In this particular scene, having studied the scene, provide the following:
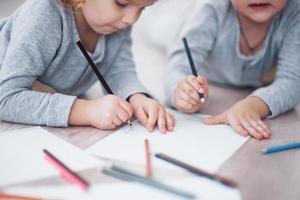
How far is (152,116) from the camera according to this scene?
57cm

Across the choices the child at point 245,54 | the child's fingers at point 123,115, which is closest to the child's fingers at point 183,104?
the child at point 245,54

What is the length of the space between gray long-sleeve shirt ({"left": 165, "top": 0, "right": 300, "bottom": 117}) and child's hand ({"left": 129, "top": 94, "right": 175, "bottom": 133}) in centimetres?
8

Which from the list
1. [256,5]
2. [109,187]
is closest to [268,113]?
[256,5]

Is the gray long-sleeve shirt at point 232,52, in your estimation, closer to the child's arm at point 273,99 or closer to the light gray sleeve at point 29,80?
the child's arm at point 273,99

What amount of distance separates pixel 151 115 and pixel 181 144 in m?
0.07

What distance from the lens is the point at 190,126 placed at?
0.58 metres

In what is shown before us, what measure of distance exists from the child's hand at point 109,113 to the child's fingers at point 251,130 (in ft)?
0.51

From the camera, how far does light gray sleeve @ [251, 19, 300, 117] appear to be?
0.64 metres

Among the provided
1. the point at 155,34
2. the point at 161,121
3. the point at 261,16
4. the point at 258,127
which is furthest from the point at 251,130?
the point at 155,34

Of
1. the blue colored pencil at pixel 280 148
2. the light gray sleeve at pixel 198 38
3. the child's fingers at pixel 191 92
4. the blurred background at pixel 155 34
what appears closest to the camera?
the blue colored pencil at pixel 280 148

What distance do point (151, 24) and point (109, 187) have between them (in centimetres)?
70

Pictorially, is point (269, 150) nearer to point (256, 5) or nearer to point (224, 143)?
point (224, 143)

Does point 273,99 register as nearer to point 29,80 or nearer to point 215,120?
point 215,120

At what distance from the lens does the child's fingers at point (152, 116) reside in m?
0.56
